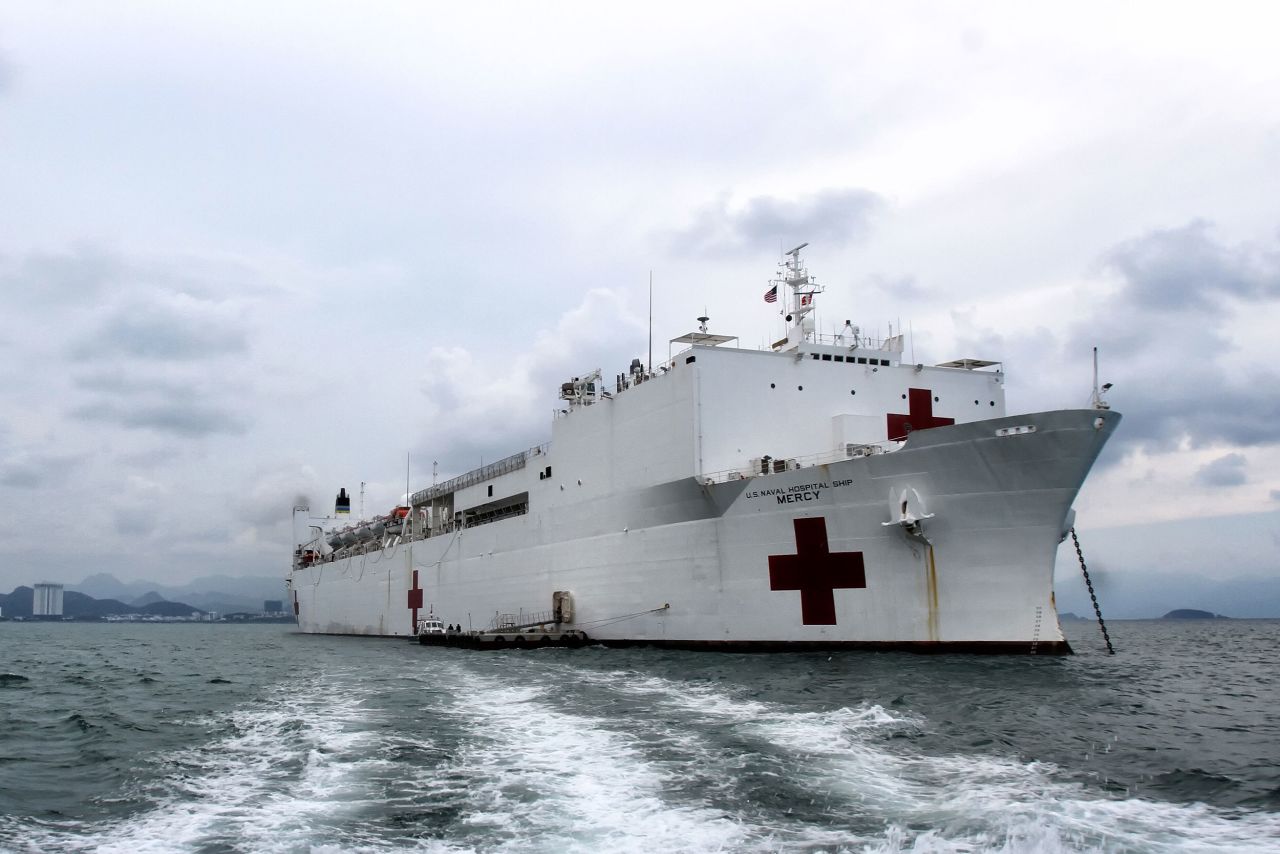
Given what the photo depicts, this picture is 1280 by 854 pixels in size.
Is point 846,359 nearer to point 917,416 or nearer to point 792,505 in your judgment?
point 917,416

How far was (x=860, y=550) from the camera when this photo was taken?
1281cm

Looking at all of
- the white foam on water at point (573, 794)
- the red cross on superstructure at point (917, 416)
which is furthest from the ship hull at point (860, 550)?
the white foam on water at point (573, 794)

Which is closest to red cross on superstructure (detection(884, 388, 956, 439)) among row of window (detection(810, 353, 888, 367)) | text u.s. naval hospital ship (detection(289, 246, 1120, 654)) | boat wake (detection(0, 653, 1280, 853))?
text u.s. naval hospital ship (detection(289, 246, 1120, 654))

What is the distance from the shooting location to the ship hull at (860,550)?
11664 mm

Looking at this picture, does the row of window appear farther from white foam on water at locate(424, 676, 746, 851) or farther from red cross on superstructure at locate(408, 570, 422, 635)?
red cross on superstructure at locate(408, 570, 422, 635)

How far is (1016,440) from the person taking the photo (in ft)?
37.7

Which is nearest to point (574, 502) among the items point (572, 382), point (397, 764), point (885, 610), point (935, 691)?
point (572, 382)

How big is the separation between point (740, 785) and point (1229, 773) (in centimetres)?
327

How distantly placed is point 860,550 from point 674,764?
7.24 meters

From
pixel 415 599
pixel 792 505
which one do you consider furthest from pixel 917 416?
pixel 415 599

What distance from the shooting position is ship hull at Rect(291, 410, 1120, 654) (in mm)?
11664

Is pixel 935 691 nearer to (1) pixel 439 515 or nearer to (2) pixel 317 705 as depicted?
(2) pixel 317 705

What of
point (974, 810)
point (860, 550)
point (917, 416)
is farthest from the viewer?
point (917, 416)

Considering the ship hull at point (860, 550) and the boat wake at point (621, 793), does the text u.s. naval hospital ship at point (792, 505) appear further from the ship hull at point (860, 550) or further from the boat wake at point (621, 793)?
the boat wake at point (621, 793)
